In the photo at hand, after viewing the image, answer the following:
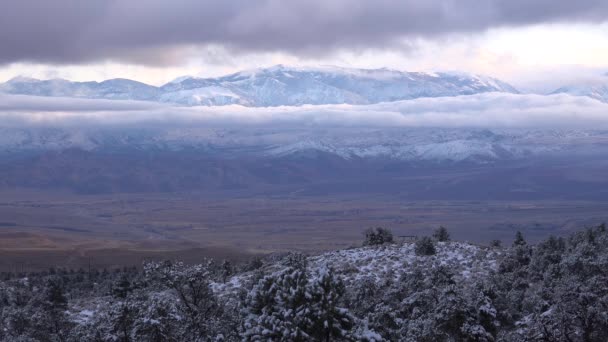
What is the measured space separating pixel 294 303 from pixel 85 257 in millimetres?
143472

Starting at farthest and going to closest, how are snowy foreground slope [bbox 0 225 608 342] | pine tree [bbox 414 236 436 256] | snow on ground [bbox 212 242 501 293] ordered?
1. pine tree [bbox 414 236 436 256]
2. snow on ground [bbox 212 242 501 293]
3. snowy foreground slope [bbox 0 225 608 342]

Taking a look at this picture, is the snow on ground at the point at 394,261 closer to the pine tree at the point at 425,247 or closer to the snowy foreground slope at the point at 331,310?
the pine tree at the point at 425,247

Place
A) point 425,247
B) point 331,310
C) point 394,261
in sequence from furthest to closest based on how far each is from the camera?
point 425,247
point 394,261
point 331,310

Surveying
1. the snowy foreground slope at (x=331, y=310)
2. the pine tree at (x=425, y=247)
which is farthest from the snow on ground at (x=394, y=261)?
the snowy foreground slope at (x=331, y=310)

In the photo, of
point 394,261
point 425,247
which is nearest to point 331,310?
point 394,261

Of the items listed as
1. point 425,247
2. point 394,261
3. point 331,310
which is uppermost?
point 331,310

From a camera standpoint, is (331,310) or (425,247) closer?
(331,310)

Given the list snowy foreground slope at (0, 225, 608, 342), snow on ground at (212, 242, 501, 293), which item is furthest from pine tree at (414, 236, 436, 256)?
snowy foreground slope at (0, 225, 608, 342)

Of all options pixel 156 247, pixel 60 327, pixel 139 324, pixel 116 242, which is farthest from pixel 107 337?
pixel 116 242

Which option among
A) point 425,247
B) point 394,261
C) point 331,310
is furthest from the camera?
point 425,247

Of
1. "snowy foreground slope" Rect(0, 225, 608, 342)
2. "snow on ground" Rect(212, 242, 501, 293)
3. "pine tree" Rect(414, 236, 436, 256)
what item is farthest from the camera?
"pine tree" Rect(414, 236, 436, 256)

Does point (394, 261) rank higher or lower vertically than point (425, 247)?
lower

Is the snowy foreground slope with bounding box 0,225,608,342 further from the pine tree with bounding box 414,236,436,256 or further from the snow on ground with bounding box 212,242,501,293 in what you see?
the pine tree with bounding box 414,236,436,256

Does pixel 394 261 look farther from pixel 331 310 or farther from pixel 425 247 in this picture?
pixel 331 310
